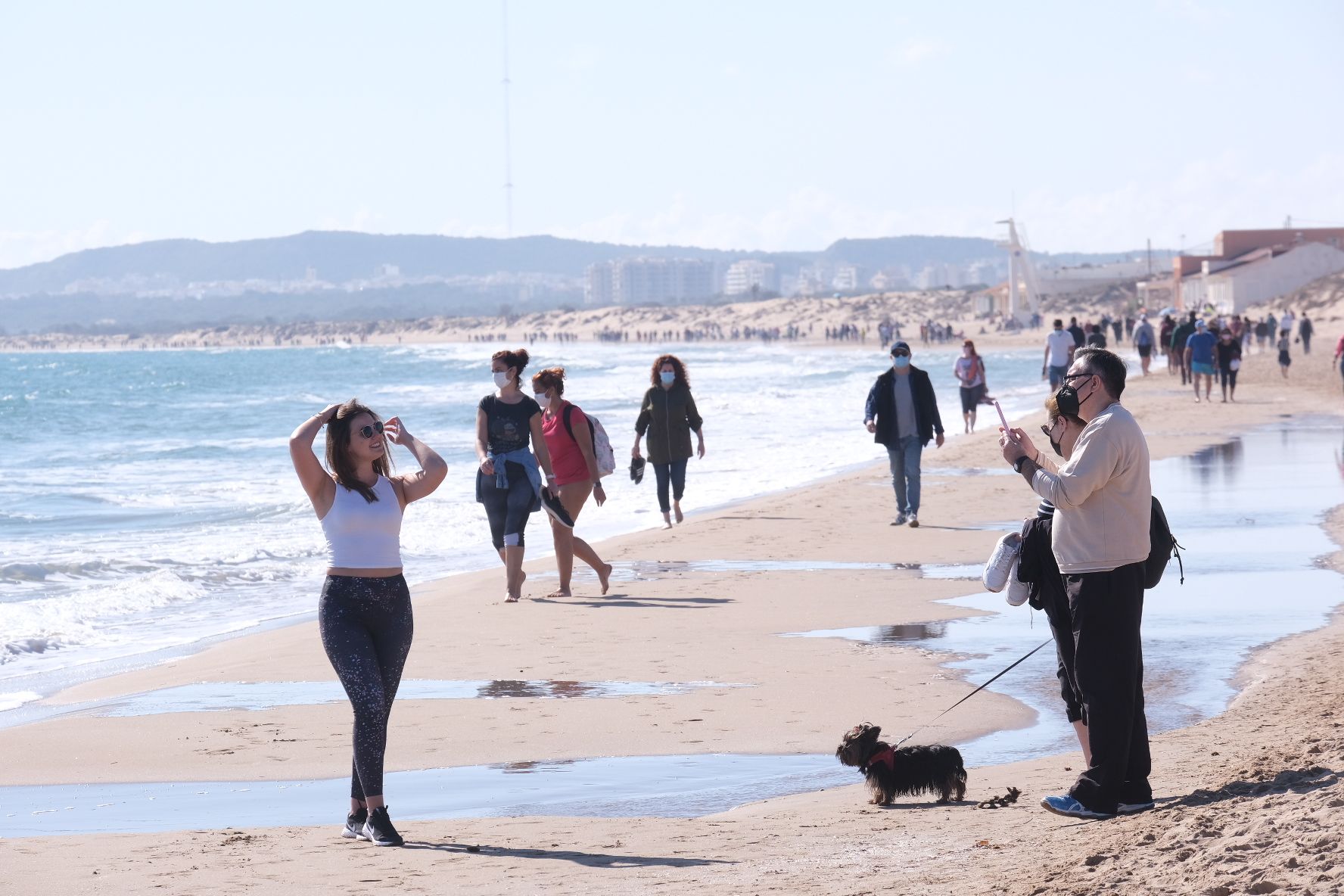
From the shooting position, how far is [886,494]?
1585 centimetres

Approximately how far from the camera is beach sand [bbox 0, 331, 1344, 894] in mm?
4422

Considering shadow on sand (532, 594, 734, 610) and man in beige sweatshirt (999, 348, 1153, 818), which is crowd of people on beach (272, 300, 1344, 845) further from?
shadow on sand (532, 594, 734, 610)

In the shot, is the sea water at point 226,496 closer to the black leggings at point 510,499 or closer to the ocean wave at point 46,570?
the ocean wave at point 46,570

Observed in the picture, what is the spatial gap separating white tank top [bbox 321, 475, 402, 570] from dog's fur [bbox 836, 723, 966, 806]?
1718mm

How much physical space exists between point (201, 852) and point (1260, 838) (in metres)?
3.18

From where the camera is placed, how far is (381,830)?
5105 mm

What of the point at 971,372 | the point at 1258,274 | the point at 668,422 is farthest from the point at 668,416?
the point at 1258,274

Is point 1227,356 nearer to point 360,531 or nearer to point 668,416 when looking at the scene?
point 668,416

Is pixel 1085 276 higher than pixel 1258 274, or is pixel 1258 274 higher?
pixel 1085 276

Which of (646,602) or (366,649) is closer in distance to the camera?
(366,649)

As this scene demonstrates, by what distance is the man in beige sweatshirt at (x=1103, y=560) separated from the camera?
188 inches

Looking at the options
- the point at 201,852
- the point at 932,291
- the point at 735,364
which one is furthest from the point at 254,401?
the point at 932,291

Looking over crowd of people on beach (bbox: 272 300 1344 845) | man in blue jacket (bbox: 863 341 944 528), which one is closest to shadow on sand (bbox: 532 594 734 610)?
man in blue jacket (bbox: 863 341 944 528)

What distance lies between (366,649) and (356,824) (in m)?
0.58
